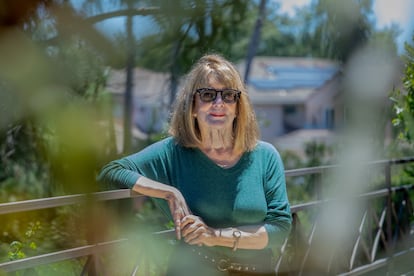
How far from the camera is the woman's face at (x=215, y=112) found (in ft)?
4.93

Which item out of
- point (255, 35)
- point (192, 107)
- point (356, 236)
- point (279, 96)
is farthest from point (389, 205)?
point (279, 96)

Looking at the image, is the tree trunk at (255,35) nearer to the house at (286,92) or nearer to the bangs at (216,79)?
the bangs at (216,79)

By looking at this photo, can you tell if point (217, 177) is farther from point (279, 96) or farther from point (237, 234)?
point (279, 96)

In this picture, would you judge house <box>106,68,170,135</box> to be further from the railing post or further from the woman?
the woman

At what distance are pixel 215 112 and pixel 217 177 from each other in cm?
16

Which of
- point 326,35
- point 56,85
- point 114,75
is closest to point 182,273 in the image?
point 56,85

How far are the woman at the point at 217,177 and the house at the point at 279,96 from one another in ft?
7.56

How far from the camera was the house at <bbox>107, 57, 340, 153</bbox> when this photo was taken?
4.94 m

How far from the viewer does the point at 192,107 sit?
1.54 meters

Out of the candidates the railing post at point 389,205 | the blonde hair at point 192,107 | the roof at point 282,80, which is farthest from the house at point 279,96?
the blonde hair at point 192,107

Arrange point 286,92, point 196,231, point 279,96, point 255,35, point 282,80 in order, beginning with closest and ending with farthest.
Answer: point 196,231, point 255,35, point 279,96, point 286,92, point 282,80

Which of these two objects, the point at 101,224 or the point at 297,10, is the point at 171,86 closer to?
the point at 297,10

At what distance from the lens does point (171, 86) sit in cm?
488

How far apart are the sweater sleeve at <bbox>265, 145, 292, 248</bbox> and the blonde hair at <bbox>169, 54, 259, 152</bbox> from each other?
80mm
